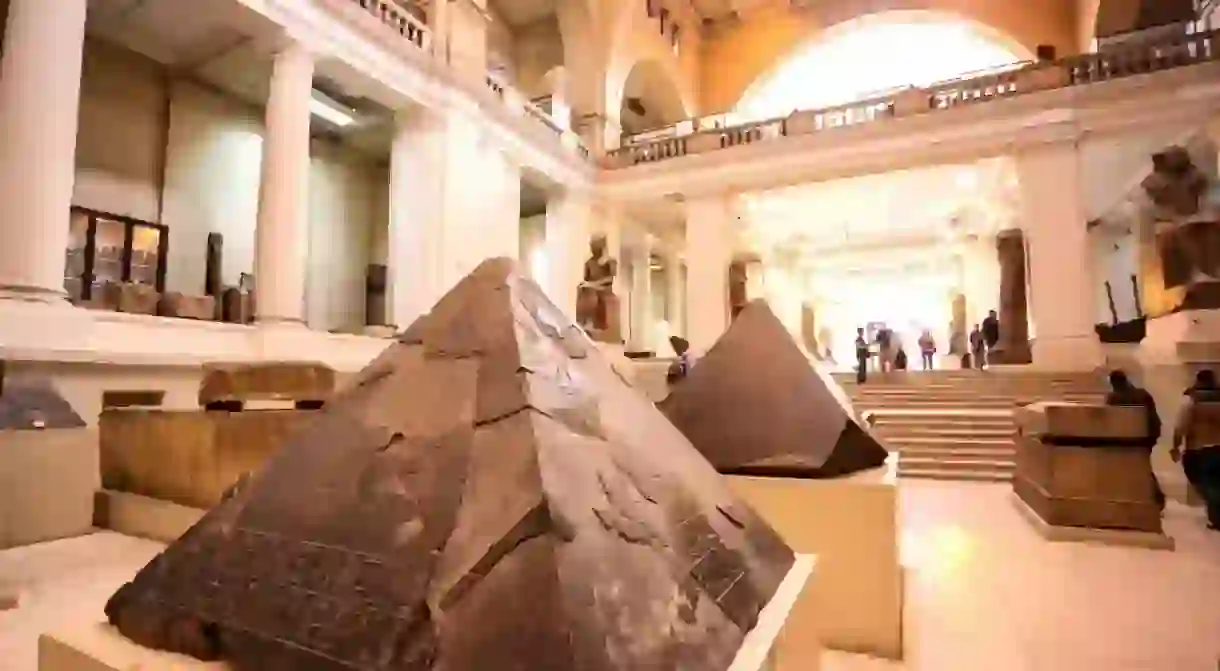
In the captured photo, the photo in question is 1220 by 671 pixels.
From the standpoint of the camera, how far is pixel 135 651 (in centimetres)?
125

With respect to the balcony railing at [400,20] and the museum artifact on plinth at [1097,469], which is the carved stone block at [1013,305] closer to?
the museum artifact on plinth at [1097,469]

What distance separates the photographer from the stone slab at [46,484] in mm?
4543

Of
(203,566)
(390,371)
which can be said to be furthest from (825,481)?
(203,566)

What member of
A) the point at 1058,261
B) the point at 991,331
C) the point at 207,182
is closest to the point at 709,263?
the point at 991,331

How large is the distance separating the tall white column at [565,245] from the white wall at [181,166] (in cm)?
547

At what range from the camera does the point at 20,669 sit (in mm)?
2477

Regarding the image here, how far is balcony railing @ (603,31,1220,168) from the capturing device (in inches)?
519

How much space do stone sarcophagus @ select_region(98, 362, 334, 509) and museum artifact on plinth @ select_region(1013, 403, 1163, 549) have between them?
222 inches

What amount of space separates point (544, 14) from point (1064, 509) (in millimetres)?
19023

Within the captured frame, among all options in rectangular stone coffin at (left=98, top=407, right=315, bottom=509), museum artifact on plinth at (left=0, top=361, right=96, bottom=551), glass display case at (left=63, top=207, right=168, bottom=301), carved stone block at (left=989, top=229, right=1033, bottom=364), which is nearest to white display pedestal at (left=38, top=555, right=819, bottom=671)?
rectangular stone coffin at (left=98, top=407, right=315, bottom=509)

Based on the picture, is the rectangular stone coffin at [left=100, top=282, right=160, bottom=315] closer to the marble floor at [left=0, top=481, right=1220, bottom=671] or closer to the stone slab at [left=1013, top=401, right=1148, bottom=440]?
the marble floor at [left=0, top=481, right=1220, bottom=671]

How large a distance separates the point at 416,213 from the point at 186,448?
8.97 m

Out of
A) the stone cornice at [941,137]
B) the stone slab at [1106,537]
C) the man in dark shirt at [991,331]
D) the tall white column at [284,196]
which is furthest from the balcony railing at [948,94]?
the stone slab at [1106,537]

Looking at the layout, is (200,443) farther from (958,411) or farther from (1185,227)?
(958,411)
